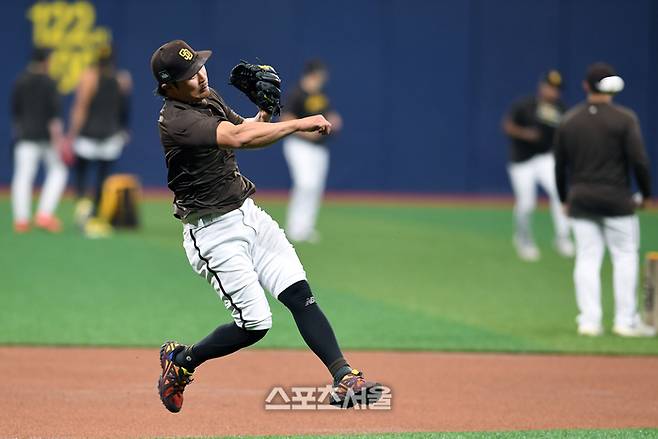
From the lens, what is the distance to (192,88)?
7.32m

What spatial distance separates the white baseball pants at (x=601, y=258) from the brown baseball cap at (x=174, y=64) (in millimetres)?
5383

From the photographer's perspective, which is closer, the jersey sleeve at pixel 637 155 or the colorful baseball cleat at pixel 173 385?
the colorful baseball cleat at pixel 173 385

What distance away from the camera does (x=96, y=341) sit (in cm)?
1097

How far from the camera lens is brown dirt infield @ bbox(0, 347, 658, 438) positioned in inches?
303

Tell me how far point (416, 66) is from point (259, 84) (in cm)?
2112

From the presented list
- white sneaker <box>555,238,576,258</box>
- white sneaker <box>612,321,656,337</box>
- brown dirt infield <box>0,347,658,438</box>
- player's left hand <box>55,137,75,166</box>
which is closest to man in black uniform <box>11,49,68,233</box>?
player's left hand <box>55,137,75,166</box>

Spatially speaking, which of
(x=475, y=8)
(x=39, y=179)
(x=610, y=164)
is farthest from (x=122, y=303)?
(x=475, y=8)

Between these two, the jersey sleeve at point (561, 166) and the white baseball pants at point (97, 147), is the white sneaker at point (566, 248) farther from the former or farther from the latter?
the white baseball pants at point (97, 147)

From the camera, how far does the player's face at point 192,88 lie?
7.30 meters

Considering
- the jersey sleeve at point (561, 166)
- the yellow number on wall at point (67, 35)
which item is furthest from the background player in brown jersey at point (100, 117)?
the jersey sleeve at point (561, 166)

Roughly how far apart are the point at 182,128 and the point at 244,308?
1.17m

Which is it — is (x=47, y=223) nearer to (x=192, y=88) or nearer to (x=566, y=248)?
(x=566, y=248)

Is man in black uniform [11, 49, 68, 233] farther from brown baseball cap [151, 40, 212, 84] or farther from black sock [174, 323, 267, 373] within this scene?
brown baseball cap [151, 40, 212, 84]

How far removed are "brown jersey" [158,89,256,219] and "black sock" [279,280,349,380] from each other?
0.63 metres
